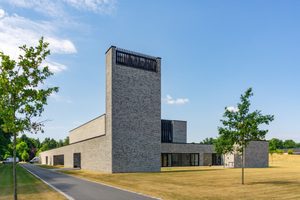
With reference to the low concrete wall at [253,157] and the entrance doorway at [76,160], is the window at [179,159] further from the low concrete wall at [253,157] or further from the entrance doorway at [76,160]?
the entrance doorway at [76,160]

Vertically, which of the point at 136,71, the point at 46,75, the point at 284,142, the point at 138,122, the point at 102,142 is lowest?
the point at 284,142

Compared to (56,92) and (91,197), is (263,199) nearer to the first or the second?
(91,197)

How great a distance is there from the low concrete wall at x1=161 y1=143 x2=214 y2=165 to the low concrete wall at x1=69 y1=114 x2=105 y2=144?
12.7 m

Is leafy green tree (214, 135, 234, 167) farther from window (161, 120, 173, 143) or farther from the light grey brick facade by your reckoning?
the light grey brick facade

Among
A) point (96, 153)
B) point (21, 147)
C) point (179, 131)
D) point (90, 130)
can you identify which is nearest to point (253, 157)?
point (179, 131)

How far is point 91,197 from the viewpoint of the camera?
54.9ft

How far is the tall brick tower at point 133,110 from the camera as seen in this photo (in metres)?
39.6

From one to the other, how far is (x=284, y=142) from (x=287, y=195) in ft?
557

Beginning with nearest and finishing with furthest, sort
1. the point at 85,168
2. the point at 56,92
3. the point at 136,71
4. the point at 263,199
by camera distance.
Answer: the point at 56,92, the point at 263,199, the point at 136,71, the point at 85,168

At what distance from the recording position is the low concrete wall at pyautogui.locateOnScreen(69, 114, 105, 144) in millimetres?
49406

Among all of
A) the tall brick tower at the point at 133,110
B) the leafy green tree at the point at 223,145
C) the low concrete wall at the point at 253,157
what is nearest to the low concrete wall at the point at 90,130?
the tall brick tower at the point at 133,110

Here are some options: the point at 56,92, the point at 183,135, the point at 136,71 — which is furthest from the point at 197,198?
the point at 183,135

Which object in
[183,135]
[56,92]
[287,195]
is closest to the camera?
[56,92]

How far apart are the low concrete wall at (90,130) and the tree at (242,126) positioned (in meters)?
26.0
